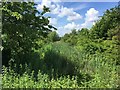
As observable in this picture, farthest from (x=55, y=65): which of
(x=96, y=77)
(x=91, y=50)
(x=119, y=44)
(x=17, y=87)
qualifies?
(x=91, y=50)

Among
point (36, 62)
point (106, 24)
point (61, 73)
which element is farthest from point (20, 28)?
point (106, 24)

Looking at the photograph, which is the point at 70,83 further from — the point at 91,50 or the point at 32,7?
the point at 91,50

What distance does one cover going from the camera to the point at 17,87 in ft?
20.4

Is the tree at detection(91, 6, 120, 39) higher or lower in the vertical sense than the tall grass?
higher

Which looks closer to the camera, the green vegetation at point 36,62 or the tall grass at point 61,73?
the tall grass at point 61,73

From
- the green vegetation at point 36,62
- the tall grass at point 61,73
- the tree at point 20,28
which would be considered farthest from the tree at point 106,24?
the tree at point 20,28

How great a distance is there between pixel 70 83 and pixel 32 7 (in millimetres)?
2257

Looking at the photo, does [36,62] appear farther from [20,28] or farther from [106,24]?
[106,24]

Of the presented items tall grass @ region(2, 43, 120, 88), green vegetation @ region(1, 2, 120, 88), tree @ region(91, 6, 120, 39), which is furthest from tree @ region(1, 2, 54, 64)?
tree @ region(91, 6, 120, 39)

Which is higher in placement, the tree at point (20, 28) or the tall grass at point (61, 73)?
→ the tree at point (20, 28)

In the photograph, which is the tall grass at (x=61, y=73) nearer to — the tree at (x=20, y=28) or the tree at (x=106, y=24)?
the tree at (x=20, y=28)

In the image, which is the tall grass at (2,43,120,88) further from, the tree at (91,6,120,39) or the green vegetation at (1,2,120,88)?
the tree at (91,6,120,39)

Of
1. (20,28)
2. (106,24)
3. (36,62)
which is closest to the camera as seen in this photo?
(20,28)

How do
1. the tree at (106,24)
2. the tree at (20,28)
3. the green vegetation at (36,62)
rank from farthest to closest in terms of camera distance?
the tree at (106,24) < the tree at (20,28) < the green vegetation at (36,62)
